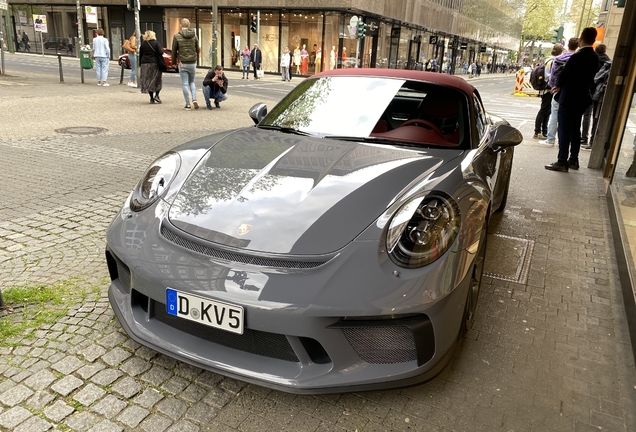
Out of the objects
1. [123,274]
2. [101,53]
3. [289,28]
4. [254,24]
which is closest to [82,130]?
[123,274]

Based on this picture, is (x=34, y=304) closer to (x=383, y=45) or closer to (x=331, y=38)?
(x=331, y=38)

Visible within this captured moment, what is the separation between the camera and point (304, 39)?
106ft

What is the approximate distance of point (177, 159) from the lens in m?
3.06

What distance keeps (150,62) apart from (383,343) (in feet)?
40.1

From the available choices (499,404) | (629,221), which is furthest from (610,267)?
(499,404)

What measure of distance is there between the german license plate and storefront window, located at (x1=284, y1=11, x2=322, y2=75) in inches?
1196

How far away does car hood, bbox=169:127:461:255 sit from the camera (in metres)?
2.29

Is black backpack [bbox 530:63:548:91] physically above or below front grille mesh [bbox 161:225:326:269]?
above

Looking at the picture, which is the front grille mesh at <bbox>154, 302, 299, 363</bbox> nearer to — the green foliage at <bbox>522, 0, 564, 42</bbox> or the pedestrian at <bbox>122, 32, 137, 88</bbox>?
the pedestrian at <bbox>122, 32, 137, 88</bbox>

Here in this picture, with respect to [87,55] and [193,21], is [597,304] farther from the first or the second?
[193,21]

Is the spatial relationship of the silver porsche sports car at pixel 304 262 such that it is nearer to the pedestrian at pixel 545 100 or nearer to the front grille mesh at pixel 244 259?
the front grille mesh at pixel 244 259

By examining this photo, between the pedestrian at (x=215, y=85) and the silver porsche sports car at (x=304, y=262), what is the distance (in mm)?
10212

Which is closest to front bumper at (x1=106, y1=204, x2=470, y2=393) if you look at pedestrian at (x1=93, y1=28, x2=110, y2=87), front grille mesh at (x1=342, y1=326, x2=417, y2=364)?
front grille mesh at (x1=342, y1=326, x2=417, y2=364)

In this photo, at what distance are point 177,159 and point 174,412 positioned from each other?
1.49 m
